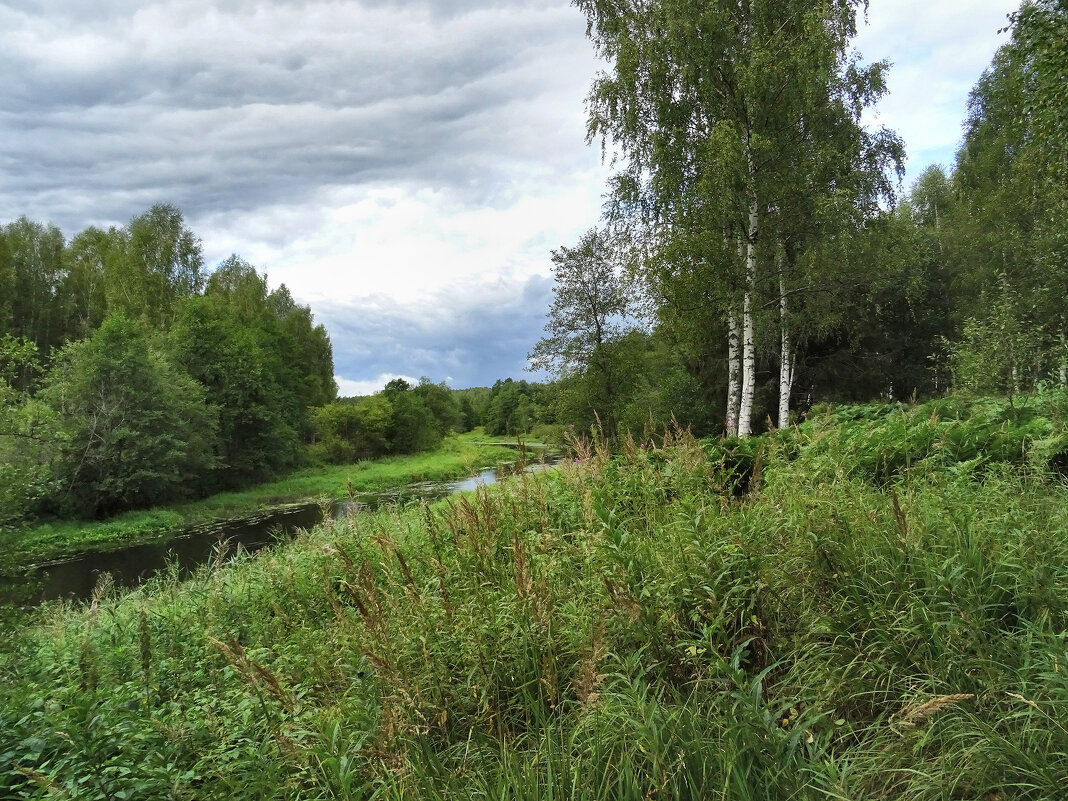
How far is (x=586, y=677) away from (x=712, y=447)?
3.51 meters

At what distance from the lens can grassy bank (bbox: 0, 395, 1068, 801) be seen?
192 centimetres

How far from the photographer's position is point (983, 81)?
2362cm

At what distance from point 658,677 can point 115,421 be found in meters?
30.0

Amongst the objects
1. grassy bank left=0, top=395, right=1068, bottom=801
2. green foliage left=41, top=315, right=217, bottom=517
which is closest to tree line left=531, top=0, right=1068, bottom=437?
grassy bank left=0, top=395, right=1068, bottom=801

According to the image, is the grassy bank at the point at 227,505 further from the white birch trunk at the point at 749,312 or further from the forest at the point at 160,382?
the white birch trunk at the point at 749,312

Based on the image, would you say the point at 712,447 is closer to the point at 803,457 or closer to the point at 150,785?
the point at 803,457

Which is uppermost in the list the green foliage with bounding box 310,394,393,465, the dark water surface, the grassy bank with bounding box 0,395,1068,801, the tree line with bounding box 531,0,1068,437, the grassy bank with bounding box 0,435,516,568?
the tree line with bounding box 531,0,1068,437

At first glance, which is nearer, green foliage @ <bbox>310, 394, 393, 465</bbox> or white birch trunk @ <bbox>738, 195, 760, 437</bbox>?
white birch trunk @ <bbox>738, 195, 760, 437</bbox>

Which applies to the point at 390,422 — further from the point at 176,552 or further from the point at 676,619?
the point at 676,619

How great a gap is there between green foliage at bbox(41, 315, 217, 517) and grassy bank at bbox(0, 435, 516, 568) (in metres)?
1.19

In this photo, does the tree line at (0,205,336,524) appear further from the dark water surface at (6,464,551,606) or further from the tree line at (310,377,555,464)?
the dark water surface at (6,464,551,606)

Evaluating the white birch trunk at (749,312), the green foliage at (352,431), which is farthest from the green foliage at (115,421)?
the white birch trunk at (749,312)

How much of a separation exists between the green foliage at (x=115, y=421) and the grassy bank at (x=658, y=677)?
2563cm

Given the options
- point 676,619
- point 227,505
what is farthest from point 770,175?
point 227,505
